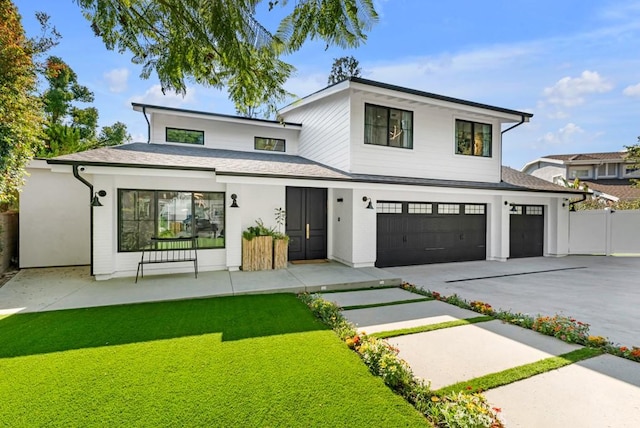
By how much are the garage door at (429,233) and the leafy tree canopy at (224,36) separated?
6.65 m

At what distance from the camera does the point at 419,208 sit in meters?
10.3

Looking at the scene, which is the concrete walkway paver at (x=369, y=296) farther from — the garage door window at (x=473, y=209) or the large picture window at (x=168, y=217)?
the garage door window at (x=473, y=209)

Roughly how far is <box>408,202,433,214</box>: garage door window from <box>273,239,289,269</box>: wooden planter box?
445cm

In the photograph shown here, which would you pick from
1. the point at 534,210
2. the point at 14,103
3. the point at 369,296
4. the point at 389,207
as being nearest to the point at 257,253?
the point at 369,296

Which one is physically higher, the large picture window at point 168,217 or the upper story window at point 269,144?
the upper story window at point 269,144

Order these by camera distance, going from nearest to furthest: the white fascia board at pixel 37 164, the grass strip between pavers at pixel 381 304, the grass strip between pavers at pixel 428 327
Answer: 1. the grass strip between pavers at pixel 428 327
2. the grass strip between pavers at pixel 381 304
3. the white fascia board at pixel 37 164

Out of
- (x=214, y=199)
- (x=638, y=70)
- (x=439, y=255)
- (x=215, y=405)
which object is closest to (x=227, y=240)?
(x=214, y=199)

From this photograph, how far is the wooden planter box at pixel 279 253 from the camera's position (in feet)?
27.9

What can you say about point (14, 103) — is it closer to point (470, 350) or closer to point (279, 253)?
point (279, 253)

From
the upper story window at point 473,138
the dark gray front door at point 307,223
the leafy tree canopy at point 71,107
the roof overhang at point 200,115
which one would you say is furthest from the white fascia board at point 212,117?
the leafy tree canopy at point 71,107

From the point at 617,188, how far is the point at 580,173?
3.82m

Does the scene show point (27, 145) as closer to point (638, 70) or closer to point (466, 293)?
point (466, 293)

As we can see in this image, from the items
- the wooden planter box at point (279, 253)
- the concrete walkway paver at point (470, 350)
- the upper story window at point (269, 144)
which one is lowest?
the concrete walkway paver at point (470, 350)

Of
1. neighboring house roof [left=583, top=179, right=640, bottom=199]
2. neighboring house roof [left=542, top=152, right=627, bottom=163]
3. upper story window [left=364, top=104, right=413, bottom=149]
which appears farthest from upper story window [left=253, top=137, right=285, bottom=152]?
neighboring house roof [left=542, top=152, right=627, bottom=163]
